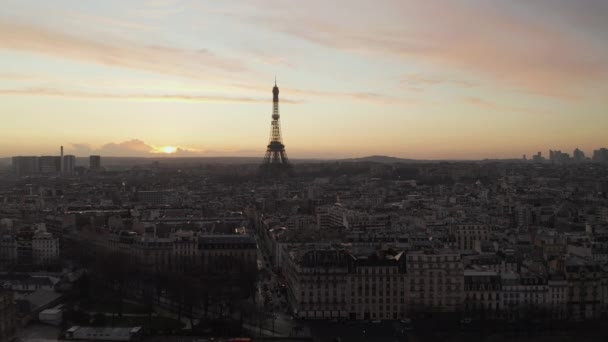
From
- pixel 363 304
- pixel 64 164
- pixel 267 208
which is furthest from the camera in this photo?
pixel 64 164

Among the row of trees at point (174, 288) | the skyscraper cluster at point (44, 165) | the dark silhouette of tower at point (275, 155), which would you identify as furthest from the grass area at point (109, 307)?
the skyscraper cluster at point (44, 165)

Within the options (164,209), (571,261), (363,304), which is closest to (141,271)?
(363,304)

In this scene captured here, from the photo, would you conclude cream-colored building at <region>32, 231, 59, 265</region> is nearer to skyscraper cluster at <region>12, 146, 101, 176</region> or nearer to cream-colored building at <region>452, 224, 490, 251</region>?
cream-colored building at <region>452, 224, 490, 251</region>

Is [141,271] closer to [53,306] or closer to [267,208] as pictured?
[53,306]

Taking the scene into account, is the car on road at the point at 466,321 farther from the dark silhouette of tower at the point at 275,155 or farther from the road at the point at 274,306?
the dark silhouette of tower at the point at 275,155

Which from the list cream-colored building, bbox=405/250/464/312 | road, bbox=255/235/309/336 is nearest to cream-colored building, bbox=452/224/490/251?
road, bbox=255/235/309/336

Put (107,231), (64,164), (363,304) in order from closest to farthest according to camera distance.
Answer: (363,304), (107,231), (64,164)

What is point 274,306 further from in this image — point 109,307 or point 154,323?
point 109,307

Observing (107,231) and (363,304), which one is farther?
(107,231)

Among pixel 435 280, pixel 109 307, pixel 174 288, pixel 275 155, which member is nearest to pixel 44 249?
pixel 109 307
